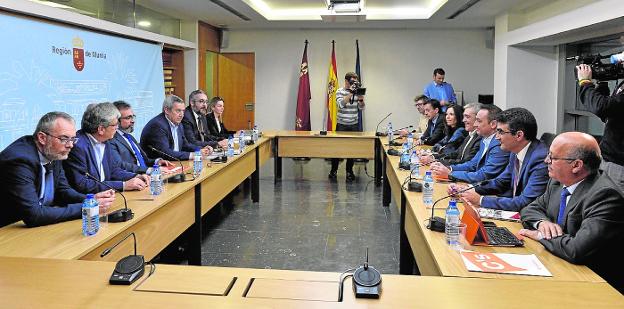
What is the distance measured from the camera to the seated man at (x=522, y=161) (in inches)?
114

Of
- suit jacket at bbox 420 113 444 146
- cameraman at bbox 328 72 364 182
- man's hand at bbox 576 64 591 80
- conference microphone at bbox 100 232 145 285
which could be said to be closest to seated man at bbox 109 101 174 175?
conference microphone at bbox 100 232 145 285

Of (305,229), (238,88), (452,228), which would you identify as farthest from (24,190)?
(238,88)

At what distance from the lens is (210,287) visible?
174cm

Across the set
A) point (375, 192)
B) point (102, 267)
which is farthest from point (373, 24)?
point (102, 267)

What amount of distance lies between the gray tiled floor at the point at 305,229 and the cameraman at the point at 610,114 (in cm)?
157

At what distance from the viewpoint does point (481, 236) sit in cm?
224

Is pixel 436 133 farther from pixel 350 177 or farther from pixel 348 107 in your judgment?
pixel 348 107

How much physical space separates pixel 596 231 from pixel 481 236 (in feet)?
1.45

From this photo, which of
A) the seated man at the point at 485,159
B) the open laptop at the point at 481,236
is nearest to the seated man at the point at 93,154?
the open laptop at the point at 481,236

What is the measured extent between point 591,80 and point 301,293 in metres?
2.51

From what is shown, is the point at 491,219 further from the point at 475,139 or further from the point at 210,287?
the point at 475,139

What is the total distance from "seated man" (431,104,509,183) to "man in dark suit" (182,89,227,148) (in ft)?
8.72

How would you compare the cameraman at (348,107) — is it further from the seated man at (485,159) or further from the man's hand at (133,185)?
the man's hand at (133,185)

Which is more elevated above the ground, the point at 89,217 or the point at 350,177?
the point at 89,217
